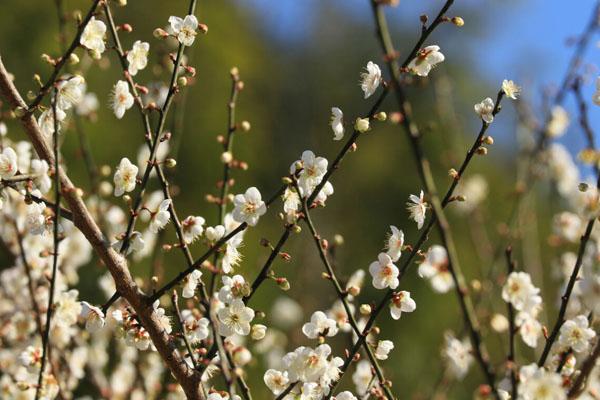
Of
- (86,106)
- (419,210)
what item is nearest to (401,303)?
(419,210)

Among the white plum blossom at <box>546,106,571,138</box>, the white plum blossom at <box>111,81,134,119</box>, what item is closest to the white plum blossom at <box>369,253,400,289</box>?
the white plum blossom at <box>111,81,134,119</box>

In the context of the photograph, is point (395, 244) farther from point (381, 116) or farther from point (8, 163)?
point (8, 163)

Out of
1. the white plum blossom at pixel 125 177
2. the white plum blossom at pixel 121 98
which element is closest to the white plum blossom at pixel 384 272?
the white plum blossom at pixel 125 177

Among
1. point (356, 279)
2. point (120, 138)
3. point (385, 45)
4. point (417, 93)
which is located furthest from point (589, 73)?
point (417, 93)

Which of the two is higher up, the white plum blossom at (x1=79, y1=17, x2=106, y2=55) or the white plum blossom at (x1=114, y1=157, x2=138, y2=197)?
the white plum blossom at (x1=79, y1=17, x2=106, y2=55)

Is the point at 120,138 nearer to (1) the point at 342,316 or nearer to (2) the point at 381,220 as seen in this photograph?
(2) the point at 381,220

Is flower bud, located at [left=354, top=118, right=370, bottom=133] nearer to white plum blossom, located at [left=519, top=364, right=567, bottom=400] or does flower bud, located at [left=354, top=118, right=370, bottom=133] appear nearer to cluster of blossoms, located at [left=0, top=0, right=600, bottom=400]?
cluster of blossoms, located at [left=0, top=0, right=600, bottom=400]

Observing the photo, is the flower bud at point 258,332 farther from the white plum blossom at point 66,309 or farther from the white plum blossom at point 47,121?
the white plum blossom at point 47,121
